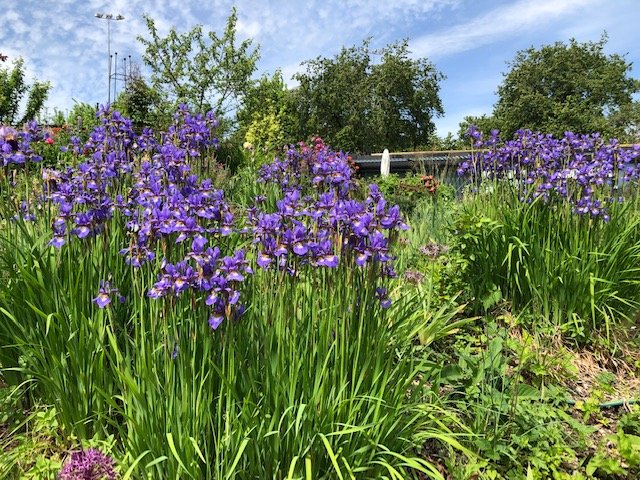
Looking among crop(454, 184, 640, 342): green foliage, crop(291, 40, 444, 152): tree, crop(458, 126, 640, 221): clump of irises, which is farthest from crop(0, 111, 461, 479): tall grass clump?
crop(291, 40, 444, 152): tree

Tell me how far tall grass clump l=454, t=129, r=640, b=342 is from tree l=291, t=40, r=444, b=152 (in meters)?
26.4

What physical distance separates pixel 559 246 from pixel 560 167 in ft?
2.95

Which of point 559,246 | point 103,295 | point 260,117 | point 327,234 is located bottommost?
point 103,295

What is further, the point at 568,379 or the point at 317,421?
the point at 568,379

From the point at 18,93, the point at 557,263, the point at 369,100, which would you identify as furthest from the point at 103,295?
the point at 369,100

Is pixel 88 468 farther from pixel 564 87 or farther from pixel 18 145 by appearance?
pixel 564 87

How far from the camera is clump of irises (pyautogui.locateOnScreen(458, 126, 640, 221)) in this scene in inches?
147

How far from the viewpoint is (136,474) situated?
6.19 ft

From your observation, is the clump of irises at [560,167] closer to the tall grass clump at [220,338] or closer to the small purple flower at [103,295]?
the tall grass clump at [220,338]

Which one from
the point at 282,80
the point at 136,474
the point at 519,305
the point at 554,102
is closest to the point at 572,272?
the point at 519,305

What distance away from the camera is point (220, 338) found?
75.1 inches

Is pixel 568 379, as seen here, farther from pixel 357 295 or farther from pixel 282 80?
pixel 282 80

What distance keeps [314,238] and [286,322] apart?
14.1 inches

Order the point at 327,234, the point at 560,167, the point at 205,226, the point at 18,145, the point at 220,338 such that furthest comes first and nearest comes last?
the point at 560,167, the point at 18,145, the point at 205,226, the point at 327,234, the point at 220,338
